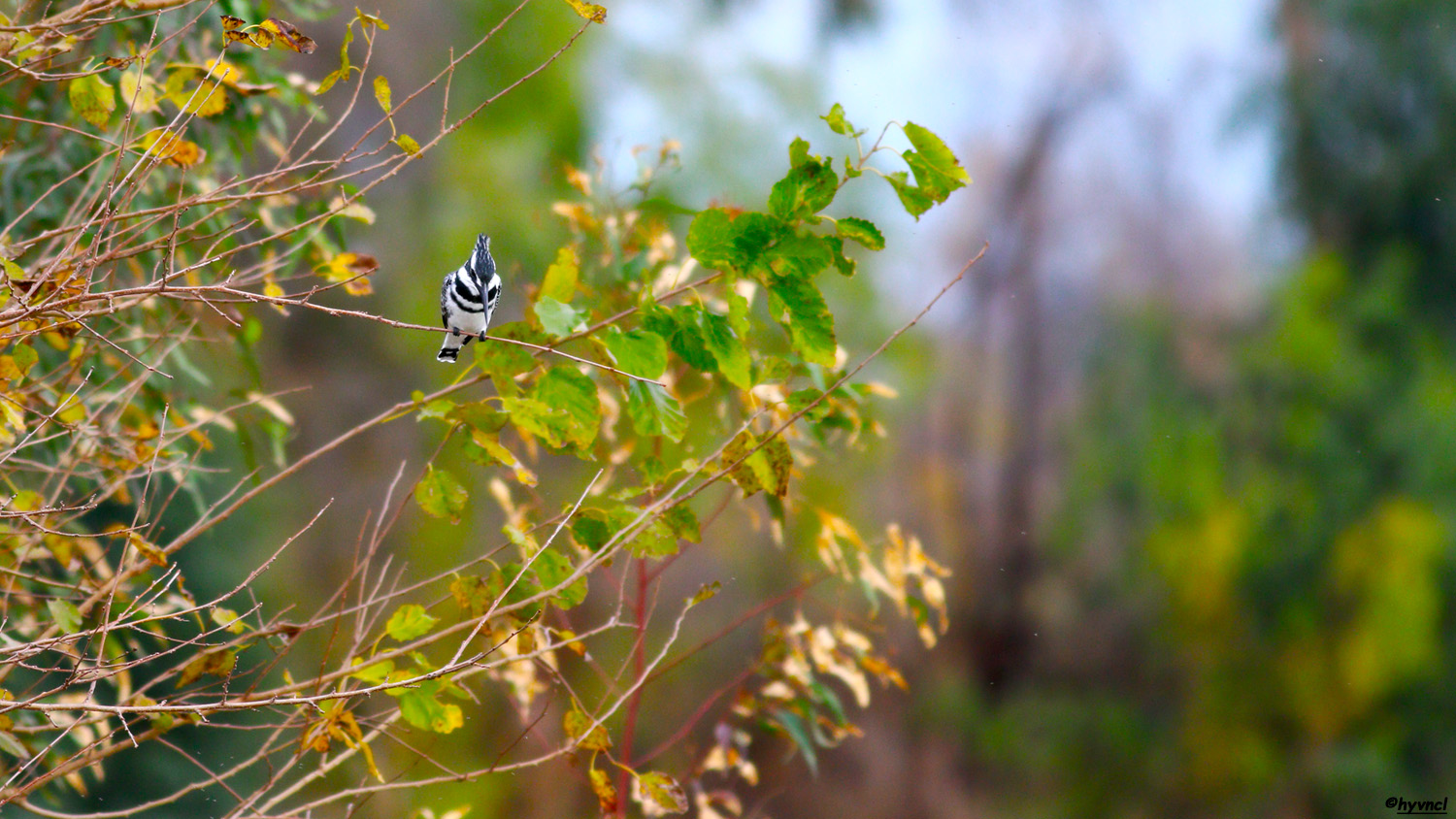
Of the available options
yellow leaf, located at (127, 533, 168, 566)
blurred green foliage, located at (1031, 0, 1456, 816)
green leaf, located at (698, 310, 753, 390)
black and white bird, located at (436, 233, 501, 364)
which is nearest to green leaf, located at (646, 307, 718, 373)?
green leaf, located at (698, 310, 753, 390)

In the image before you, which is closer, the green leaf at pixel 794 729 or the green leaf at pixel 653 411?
the green leaf at pixel 653 411

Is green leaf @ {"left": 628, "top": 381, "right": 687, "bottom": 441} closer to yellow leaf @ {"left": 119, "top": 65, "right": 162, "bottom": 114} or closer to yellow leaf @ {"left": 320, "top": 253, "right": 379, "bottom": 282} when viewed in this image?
yellow leaf @ {"left": 320, "top": 253, "right": 379, "bottom": 282}

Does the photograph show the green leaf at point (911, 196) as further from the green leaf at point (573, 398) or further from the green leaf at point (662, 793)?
the green leaf at point (662, 793)

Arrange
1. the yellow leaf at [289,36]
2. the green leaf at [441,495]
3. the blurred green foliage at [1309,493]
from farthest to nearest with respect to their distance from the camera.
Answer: the blurred green foliage at [1309,493]
the green leaf at [441,495]
the yellow leaf at [289,36]

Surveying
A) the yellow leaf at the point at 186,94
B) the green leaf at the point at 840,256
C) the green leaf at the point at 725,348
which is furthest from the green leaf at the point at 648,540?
the yellow leaf at the point at 186,94

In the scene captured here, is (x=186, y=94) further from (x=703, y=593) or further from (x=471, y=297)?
(x=703, y=593)

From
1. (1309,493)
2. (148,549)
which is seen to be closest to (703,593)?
(148,549)

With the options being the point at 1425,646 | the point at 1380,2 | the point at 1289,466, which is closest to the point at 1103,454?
the point at 1289,466
